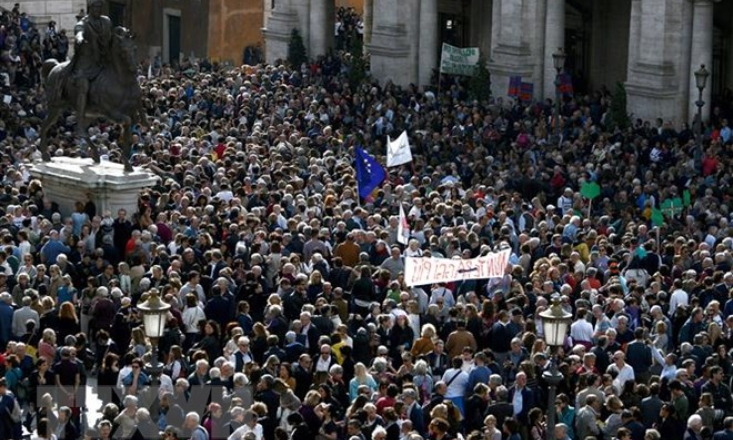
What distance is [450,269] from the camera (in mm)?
32062

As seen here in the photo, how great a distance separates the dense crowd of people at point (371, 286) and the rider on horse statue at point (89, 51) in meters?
2.01

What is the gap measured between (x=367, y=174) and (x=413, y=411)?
12.8m

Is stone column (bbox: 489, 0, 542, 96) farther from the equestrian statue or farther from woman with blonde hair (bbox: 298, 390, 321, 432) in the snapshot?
woman with blonde hair (bbox: 298, 390, 321, 432)

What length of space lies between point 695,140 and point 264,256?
1406 centimetres

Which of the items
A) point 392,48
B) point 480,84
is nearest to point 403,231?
point 480,84

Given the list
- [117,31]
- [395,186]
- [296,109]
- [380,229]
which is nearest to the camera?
[380,229]

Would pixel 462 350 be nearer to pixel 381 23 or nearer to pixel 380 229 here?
pixel 380 229

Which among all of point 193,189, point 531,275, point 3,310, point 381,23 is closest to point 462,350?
point 531,275

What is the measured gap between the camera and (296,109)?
51219 millimetres

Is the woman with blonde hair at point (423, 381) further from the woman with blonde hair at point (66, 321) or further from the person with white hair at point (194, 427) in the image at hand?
the woman with blonde hair at point (66, 321)

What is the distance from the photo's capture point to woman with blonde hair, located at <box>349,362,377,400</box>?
27828 millimetres

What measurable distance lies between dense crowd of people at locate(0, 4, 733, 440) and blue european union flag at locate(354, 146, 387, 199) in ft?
1.21

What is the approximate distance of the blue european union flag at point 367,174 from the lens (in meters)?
39.3

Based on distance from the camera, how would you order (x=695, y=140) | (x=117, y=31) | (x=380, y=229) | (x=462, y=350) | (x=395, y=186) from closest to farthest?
1. (x=462, y=350)
2. (x=380, y=229)
3. (x=117, y=31)
4. (x=395, y=186)
5. (x=695, y=140)
